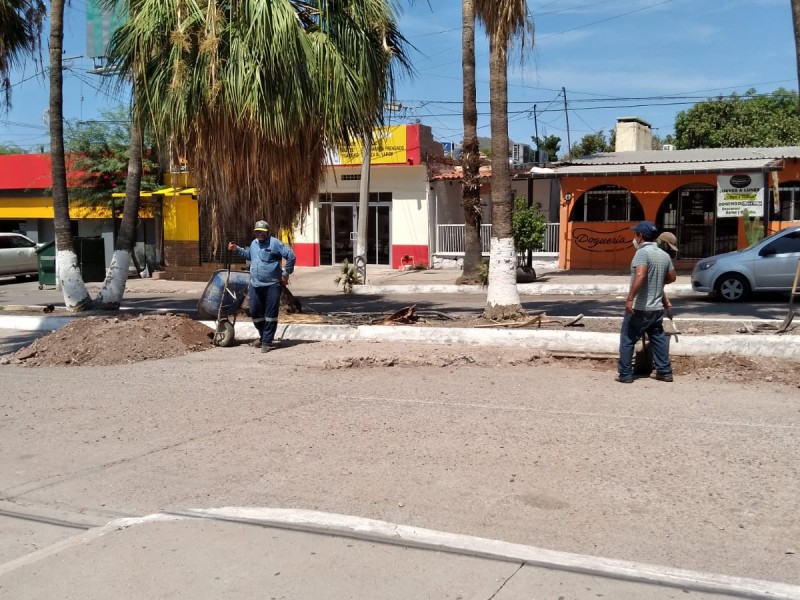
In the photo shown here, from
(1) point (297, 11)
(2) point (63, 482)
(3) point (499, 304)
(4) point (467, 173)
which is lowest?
(2) point (63, 482)

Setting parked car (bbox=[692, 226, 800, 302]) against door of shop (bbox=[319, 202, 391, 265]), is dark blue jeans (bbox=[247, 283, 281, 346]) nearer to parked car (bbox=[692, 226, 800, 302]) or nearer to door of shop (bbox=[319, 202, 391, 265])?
parked car (bbox=[692, 226, 800, 302])

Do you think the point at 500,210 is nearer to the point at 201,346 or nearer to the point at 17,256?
the point at 201,346

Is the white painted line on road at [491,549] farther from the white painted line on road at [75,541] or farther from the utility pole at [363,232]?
the utility pole at [363,232]

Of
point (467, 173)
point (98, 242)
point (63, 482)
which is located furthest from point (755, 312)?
point (98, 242)

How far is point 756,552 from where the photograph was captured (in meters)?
4.44

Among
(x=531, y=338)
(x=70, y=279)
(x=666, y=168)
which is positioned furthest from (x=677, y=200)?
(x=70, y=279)

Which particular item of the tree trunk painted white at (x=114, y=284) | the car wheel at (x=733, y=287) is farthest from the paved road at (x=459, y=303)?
the tree trunk painted white at (x=114, y=284)

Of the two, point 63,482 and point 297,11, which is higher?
point 297,11

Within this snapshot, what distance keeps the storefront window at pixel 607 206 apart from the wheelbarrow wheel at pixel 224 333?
16.7m

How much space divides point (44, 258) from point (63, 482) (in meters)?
20.7

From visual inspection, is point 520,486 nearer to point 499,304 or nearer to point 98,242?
point 499,304

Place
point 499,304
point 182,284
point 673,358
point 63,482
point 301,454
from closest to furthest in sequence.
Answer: point 63,482
point 301,454
point 673,358
point 499,304
point 182,284

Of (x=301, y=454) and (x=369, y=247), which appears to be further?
(x=369, y=247)

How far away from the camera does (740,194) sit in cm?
2295
